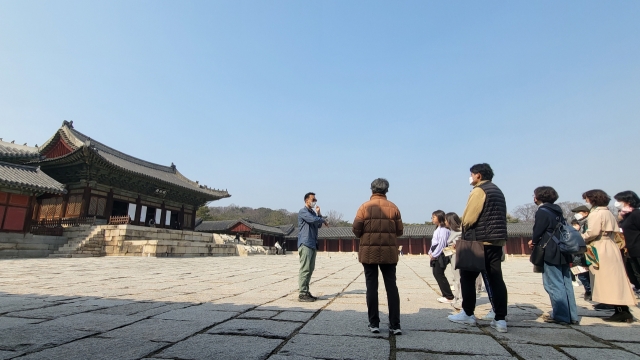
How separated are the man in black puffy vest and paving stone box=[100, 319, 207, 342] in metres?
2.27

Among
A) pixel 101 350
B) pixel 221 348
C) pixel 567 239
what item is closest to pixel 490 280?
pixel 567 239

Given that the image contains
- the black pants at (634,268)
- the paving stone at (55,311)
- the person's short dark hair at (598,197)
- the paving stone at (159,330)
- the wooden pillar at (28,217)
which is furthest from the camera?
the wooden pillar at (28,217)

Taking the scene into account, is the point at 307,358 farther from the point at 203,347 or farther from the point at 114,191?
the point at 114,191

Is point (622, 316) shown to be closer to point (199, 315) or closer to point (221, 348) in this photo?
point (221, 348)

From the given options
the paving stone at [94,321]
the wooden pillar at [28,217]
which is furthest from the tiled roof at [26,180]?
the paving stone at [94,321]

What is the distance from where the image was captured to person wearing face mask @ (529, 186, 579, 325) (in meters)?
3.14

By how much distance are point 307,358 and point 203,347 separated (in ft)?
2.31

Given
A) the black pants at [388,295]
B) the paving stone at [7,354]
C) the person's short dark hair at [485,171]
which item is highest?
the person's short dark hair at [485,171]

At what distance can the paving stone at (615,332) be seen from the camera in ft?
8.45

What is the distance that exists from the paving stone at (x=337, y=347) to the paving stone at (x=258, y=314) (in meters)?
0.78

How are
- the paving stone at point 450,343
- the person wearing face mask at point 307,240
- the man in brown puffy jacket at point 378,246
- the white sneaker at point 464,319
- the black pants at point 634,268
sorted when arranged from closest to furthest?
the paving stone at point 450,343, the man in brown puffy jacket at point 378,246, the white sneaker at point 464,319, the black pants at point 634,268, the person wearing face mask at point 307,240

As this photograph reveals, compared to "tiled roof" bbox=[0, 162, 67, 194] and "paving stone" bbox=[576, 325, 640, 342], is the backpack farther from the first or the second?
"tiled roof" bbox=[0, 162, 67, 194]

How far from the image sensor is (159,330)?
260 cm

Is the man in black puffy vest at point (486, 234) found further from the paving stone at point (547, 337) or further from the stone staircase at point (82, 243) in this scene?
the stone staircase at point (82, 243)
